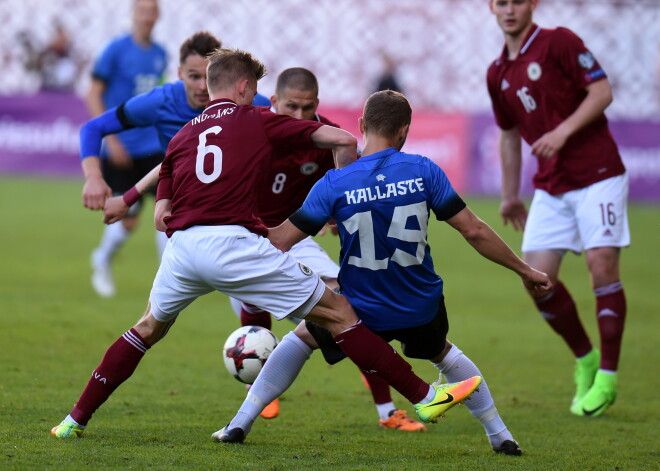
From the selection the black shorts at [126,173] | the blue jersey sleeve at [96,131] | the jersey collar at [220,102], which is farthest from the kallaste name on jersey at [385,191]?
the black shorts at [126,173]

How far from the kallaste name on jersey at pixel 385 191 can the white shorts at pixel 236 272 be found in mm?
396

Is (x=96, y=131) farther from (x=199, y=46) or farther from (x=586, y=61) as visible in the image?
(x=586, y=61)

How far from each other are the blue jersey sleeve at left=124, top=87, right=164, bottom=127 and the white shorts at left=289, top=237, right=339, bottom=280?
1.18 metres

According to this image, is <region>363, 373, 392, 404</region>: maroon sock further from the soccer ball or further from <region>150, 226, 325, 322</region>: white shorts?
<region>150, 226, 325, 322</region>: white shorts

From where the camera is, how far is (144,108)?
6027 mm

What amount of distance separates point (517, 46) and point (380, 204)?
98.5 inches

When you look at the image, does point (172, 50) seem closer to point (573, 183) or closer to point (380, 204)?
point (573, 183)

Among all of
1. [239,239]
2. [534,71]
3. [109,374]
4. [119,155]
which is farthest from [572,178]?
[119,155]

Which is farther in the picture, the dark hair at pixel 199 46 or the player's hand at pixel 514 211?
the player's hand at pixel 514 211

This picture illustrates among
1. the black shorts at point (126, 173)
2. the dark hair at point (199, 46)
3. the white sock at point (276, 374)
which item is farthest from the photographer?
the black shorts at point (126, 173)

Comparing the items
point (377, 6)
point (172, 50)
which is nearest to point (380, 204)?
point (172, 50)

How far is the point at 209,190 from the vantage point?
4.64 m

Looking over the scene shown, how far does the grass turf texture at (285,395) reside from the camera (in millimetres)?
4719

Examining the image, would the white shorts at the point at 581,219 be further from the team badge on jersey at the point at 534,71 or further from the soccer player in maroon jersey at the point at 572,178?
the team badge on jersey at the point at 534,71
